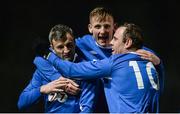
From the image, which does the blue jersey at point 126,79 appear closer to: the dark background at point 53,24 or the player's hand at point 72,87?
the player's hand at point 72,87

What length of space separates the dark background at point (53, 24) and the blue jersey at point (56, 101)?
49.7 inches

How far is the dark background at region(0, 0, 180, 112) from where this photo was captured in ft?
16.0

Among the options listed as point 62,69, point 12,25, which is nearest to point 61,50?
point 62,69

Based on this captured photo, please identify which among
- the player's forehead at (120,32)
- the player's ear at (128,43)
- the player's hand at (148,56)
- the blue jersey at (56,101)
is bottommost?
the blue jersey at (56,101)

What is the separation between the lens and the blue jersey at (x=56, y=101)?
133 inches

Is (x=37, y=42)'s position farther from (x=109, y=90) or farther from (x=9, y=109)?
(x=9, y=109)

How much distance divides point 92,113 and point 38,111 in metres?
1.65

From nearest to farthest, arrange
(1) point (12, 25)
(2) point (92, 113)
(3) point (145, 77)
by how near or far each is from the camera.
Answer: (3) point (145, 77) < (2) point (92, 113) < (1) point (12, 25)

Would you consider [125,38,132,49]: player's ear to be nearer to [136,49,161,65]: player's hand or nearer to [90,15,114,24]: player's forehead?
[136,49,161,65]: player's hand

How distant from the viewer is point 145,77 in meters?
3.21

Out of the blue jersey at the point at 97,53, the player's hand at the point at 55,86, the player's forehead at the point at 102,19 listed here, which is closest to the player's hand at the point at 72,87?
the player's hand at the point at 55,86

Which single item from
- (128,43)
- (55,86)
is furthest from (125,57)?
(55,86)

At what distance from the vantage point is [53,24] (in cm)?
488

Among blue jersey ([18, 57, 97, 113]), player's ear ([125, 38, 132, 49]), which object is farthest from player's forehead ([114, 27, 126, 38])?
Result: blue jersey ([18, 57, 97, 113])
